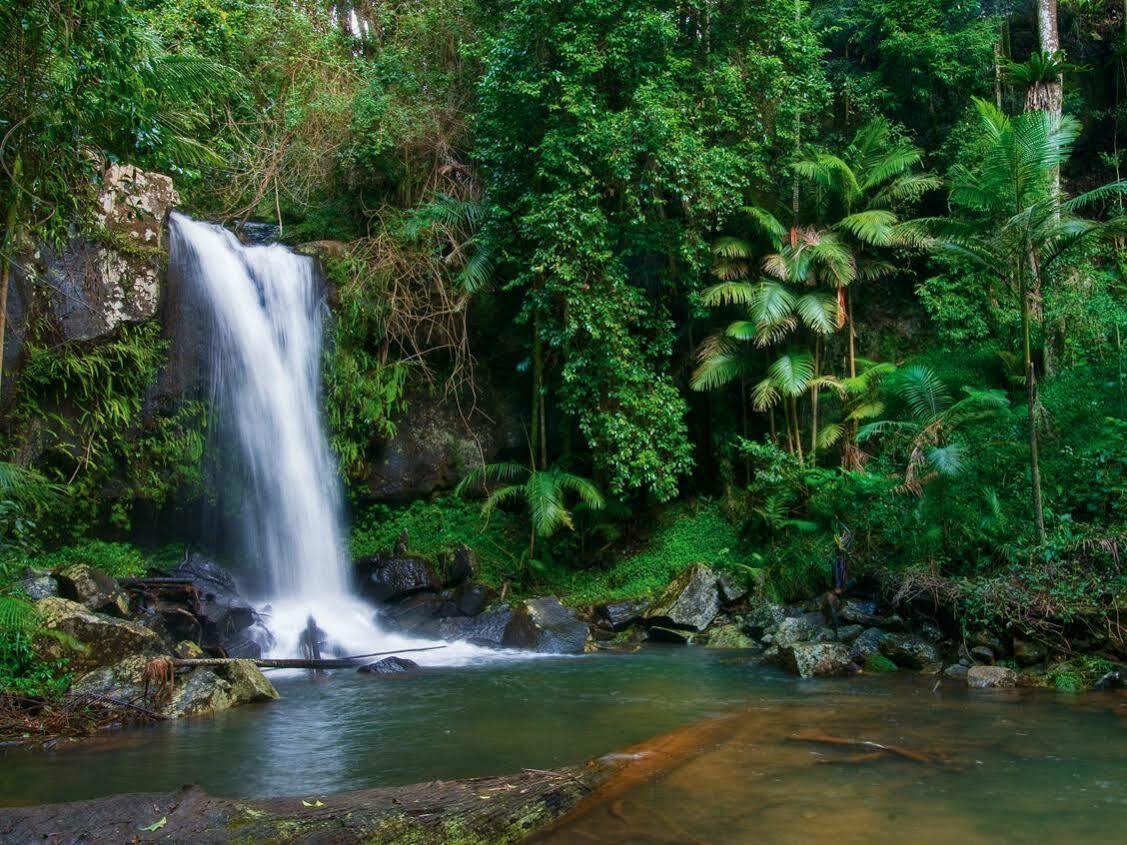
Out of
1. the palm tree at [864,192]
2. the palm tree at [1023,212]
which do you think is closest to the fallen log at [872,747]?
the palm tree at [1023,212]

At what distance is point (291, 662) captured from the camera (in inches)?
364

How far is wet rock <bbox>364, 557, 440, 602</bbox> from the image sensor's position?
12562 mm

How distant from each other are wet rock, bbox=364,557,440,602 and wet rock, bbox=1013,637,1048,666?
766 cm

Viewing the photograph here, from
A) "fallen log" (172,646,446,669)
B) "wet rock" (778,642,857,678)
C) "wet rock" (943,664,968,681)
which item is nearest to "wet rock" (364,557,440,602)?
"fallen log" (172,646,446,669)

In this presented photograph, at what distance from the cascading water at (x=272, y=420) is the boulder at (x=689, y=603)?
394 centimetres

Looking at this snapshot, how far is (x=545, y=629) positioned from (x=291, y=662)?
3342mm

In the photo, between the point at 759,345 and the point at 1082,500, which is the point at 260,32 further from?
the point at 1082,500

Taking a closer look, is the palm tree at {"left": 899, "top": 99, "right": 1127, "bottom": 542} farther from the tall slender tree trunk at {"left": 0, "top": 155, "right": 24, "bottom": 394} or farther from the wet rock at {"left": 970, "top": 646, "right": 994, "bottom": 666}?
the tall slender tree trunk at {"left": 0, "top": 155, "right": 24, "bottom": 394}

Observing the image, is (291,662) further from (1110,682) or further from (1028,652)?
(1110,682)

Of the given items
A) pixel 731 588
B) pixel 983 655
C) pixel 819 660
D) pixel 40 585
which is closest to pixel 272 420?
pixel 40 585

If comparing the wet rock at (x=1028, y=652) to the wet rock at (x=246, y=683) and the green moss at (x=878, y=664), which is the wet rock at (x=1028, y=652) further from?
the wet rock at (x=246, y=683)

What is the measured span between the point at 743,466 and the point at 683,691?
6.77 metres

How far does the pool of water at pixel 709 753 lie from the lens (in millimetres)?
4484

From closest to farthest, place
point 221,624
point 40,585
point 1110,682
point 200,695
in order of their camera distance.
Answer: point 200,695 → point 1110,682 → point 40,585 → point 221,624
